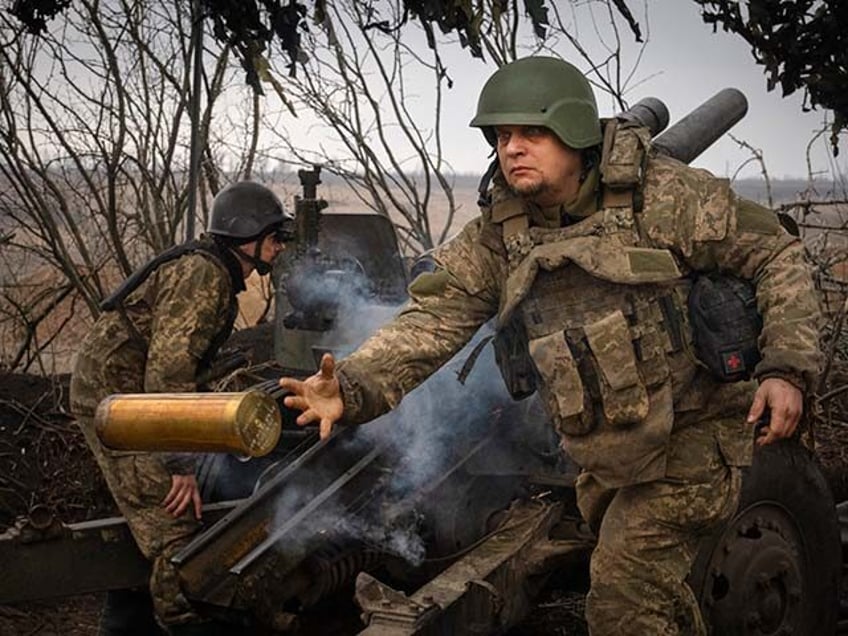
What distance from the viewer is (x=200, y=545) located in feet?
14.3

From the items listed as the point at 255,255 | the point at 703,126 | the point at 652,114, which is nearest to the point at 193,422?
the point at 255,255

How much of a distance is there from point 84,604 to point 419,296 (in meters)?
3.37

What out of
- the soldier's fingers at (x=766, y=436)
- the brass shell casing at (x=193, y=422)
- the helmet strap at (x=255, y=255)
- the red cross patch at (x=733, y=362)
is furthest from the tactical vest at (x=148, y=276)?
the soldier's fingers at (x=766, y=436)

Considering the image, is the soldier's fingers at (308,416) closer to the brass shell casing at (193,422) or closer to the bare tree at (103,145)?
the brass shell casing at (193,422)

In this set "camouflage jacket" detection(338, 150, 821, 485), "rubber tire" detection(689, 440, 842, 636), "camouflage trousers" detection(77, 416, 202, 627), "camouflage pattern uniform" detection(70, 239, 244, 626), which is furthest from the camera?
"camouflage pattern uniform" detection(70, 239, 244, 626)

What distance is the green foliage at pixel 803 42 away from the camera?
18.9 ft

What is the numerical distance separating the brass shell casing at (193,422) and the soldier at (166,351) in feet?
5.53

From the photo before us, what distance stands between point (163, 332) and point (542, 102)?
6.84 feet

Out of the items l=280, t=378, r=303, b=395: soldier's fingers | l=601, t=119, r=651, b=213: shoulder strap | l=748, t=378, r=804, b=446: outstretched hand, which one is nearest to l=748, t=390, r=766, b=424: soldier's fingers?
l=748, t=378, r=804, b=446: outstretched hand

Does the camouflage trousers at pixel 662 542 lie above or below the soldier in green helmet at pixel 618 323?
below

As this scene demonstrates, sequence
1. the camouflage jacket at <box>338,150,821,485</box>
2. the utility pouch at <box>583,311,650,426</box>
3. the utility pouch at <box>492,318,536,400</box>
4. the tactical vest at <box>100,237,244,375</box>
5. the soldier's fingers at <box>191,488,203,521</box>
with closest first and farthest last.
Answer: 1. the camouflage jacket at <box>338,150,821,485</box>
2. the utility pouch at <box>583,311,650,426</box>
3. the utility pouch at <box>492,318,536,400</box>
4. the soldier's fingers at <box>191,488,203,521</box>
5. the tactical vest at <box>100,237,244,375</box>

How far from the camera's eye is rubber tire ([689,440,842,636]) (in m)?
4.29

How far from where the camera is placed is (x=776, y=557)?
4453mm

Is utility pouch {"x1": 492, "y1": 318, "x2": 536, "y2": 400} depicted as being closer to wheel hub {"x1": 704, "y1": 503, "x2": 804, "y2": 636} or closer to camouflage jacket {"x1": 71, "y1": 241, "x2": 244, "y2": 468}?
wheel hub {"x1": 704, "y1": 503, "x2": 804, "y2": 636}
